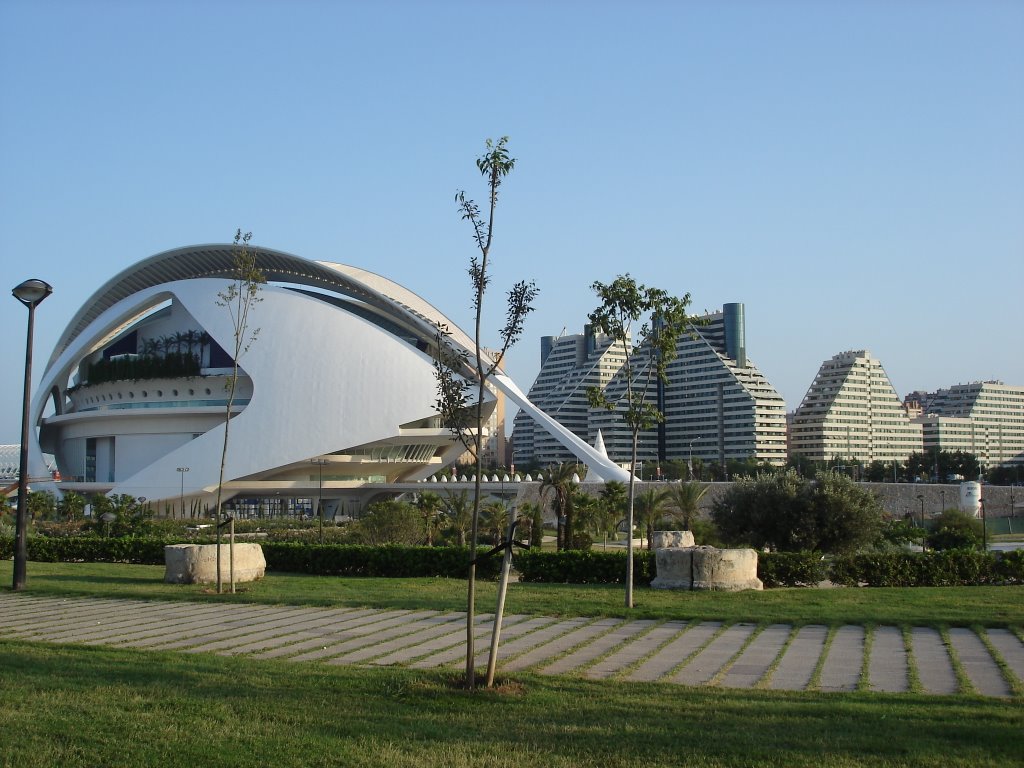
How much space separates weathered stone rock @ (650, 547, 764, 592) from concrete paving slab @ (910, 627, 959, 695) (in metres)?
4.86

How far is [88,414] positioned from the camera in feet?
180

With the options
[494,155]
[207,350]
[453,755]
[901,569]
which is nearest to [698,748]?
[453,755]

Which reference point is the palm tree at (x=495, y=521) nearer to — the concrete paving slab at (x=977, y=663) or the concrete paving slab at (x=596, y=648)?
the concrete paving slab at (x=596, y=648)

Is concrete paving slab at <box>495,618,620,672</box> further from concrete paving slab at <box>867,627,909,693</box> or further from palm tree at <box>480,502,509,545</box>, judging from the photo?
palm tree at <box>480,502,509,545</box>

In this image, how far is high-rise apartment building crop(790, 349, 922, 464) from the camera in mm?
125750

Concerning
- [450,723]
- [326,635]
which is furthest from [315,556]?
[450,723]

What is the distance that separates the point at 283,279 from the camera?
56.1 m

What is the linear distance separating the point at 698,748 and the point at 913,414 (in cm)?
15561

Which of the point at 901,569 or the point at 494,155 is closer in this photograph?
the point at 494,155

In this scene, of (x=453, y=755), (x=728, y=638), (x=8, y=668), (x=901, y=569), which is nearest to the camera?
(x=453, y=755)

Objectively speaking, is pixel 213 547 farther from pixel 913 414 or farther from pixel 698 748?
pixel 913 414

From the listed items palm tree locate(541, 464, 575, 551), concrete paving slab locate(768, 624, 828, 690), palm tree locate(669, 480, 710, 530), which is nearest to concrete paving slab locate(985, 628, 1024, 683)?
concrete paving slab locate(768, 624, 828, 690)

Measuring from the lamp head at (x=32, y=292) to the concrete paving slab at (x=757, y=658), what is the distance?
12712 mm

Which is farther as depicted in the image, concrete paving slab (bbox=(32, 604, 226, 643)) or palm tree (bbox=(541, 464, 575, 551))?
palm tree (bbox=(541, 464, 575, 551))
